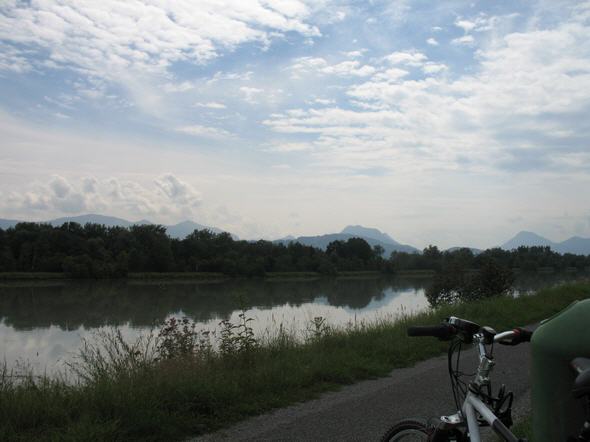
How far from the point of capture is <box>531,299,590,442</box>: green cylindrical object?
1913 millimetres

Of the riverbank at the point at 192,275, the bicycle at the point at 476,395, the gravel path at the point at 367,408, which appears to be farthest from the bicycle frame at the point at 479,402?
the riverbank at the point at 192,275

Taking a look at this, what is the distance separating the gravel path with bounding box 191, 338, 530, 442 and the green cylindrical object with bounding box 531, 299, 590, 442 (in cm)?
289

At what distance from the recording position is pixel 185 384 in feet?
18.3

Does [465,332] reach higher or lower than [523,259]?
higher

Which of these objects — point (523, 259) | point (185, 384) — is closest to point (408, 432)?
point (185, 384)

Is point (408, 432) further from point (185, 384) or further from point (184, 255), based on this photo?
point (184, 255)

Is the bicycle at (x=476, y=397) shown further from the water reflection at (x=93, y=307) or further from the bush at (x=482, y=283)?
the bush at (x=482, y=283)

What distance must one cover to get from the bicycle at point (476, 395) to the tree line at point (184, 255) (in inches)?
1592

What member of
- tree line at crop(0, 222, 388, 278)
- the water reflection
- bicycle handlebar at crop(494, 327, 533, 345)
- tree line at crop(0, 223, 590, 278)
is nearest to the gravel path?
bicycle handlebar at crop(494, 327, 533, 345)

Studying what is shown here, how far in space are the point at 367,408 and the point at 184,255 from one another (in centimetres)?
6717

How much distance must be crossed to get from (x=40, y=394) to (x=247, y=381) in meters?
2.25

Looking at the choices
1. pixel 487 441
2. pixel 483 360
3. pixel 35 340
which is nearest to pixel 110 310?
pixel 35 340

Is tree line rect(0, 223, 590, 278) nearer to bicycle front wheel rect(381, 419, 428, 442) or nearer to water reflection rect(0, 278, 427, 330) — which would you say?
water reflection rect(0, 278, 427, 330)

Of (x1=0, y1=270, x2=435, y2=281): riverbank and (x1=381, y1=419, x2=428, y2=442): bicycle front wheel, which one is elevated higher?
(x1=381, y1=419, x2=428, y2=442): bicycle front wheel
